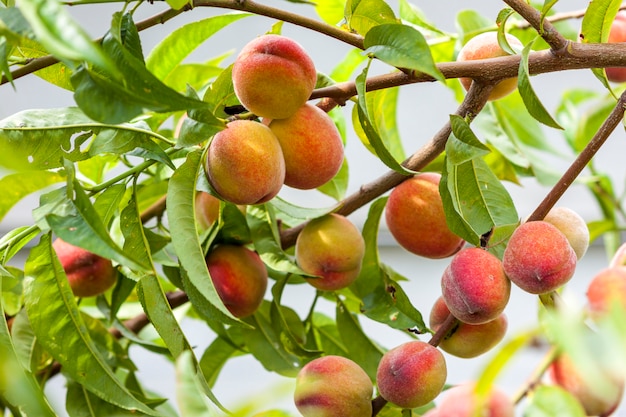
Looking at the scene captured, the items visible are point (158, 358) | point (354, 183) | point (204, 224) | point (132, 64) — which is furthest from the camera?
point (354, 183)

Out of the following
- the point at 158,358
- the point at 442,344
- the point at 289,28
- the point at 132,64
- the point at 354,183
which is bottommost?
the point at 158,358

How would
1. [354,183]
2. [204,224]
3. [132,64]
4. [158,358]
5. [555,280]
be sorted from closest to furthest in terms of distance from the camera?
[132,64], [555,280], [204,224], [158,358], [354,183]

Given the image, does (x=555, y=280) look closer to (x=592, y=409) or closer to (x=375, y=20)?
(x=592, y=409)

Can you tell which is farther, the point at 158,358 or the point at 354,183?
the point at 354,183

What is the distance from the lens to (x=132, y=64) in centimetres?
37

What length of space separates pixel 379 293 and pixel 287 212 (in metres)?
0.09

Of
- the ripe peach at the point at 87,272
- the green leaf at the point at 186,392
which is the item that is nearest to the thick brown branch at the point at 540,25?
the green leaf at the point at 186,392

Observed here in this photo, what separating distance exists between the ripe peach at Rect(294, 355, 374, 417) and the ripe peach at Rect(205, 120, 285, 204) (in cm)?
12

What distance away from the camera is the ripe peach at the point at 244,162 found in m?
0.50

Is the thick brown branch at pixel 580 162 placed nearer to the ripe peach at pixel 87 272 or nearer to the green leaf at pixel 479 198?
the green leaf at pixel 479 198

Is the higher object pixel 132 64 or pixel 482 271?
pixel 132 64

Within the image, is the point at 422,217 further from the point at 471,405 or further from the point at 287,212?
the point at 471,405

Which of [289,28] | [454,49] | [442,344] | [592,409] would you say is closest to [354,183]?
[289,28]

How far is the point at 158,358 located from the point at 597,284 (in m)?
1.48
